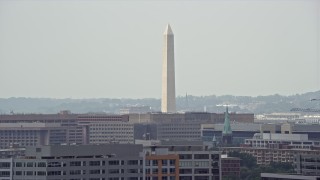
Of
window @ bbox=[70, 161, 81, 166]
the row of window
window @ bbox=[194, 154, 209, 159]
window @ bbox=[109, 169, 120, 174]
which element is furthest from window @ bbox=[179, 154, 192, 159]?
window @ bbox=[70, 161, 81, 166]

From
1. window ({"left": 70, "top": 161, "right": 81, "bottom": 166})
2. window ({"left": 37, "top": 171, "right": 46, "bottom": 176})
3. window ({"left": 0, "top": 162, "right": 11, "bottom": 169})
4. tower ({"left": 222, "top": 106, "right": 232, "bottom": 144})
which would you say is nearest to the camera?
window ({"left": 37, "top": 171, "right": 46, "bottom": 176})

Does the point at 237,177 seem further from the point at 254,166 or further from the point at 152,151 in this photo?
the point at 152,151

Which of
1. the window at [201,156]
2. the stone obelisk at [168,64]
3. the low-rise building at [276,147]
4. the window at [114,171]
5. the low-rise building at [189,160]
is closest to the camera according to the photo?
the window at [114,171]

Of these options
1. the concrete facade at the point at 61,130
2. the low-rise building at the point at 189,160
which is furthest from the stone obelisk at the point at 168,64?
the low-rise building at the point at 189,160

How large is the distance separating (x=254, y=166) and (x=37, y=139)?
35.0 meters

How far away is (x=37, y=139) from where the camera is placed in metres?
137

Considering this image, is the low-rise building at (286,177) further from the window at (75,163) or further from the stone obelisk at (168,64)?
the stone obelisk at (168,64)

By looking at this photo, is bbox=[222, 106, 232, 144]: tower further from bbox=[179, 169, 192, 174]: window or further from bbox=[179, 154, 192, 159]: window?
bbox=[179, 169, 192, 174]: window

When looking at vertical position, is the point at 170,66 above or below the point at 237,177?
above

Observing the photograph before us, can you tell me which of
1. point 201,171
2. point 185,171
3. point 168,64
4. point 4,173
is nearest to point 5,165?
point 4,173

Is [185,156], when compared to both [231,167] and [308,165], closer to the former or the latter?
[308,165]

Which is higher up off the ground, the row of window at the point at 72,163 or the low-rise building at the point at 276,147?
the low-rise building at the point at 276,147

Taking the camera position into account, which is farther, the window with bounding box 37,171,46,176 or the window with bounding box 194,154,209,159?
the window with bounding box 194,154,209,159

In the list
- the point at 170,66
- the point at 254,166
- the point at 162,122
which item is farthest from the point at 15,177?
the point at 170,66
